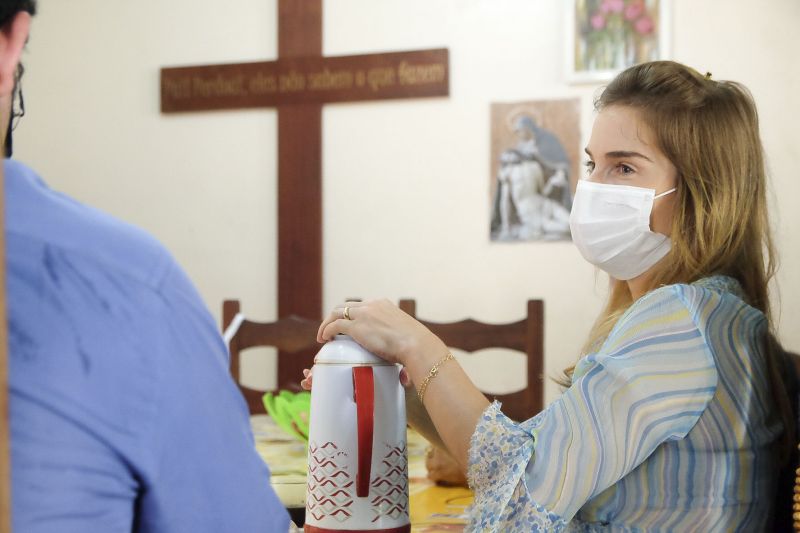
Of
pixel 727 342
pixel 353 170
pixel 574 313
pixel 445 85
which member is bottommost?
pixel 574 313

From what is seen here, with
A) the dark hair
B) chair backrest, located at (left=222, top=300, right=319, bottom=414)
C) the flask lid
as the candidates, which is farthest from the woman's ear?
chair backrest, located at (left=222, top=300, right=319, bottom=414)

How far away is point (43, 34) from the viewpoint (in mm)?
4035

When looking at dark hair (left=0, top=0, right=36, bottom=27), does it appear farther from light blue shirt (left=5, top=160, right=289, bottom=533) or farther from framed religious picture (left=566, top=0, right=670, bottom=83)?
framed religious picture (left=566, top=0, right=670, bottom=83)

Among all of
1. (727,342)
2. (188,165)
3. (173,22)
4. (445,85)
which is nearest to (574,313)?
(445,85)

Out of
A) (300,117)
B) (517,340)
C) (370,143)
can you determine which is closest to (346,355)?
(517,340)

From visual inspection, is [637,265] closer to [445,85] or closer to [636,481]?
[636,481]

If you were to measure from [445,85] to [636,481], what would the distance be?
2606 millimetres

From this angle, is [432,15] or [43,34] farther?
[43,34]

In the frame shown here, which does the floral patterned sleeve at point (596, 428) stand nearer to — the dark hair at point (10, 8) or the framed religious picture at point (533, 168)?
the dark hair at point (10, 8)

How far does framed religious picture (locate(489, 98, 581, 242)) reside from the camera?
11.3 feet

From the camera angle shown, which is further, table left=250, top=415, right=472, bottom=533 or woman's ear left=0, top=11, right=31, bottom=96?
table left=250, top=415, right=472, bottom=533

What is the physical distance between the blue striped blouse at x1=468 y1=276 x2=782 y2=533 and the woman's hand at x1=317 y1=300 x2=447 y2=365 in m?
0.12

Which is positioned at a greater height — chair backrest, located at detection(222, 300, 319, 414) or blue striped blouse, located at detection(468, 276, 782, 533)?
blue striped blouse, located at detection(468, 276, 782, 533)

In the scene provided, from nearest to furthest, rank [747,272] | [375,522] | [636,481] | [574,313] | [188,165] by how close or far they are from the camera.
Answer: [375,522] → [636,481] → [747,272] → [574,313] → [188,165]
